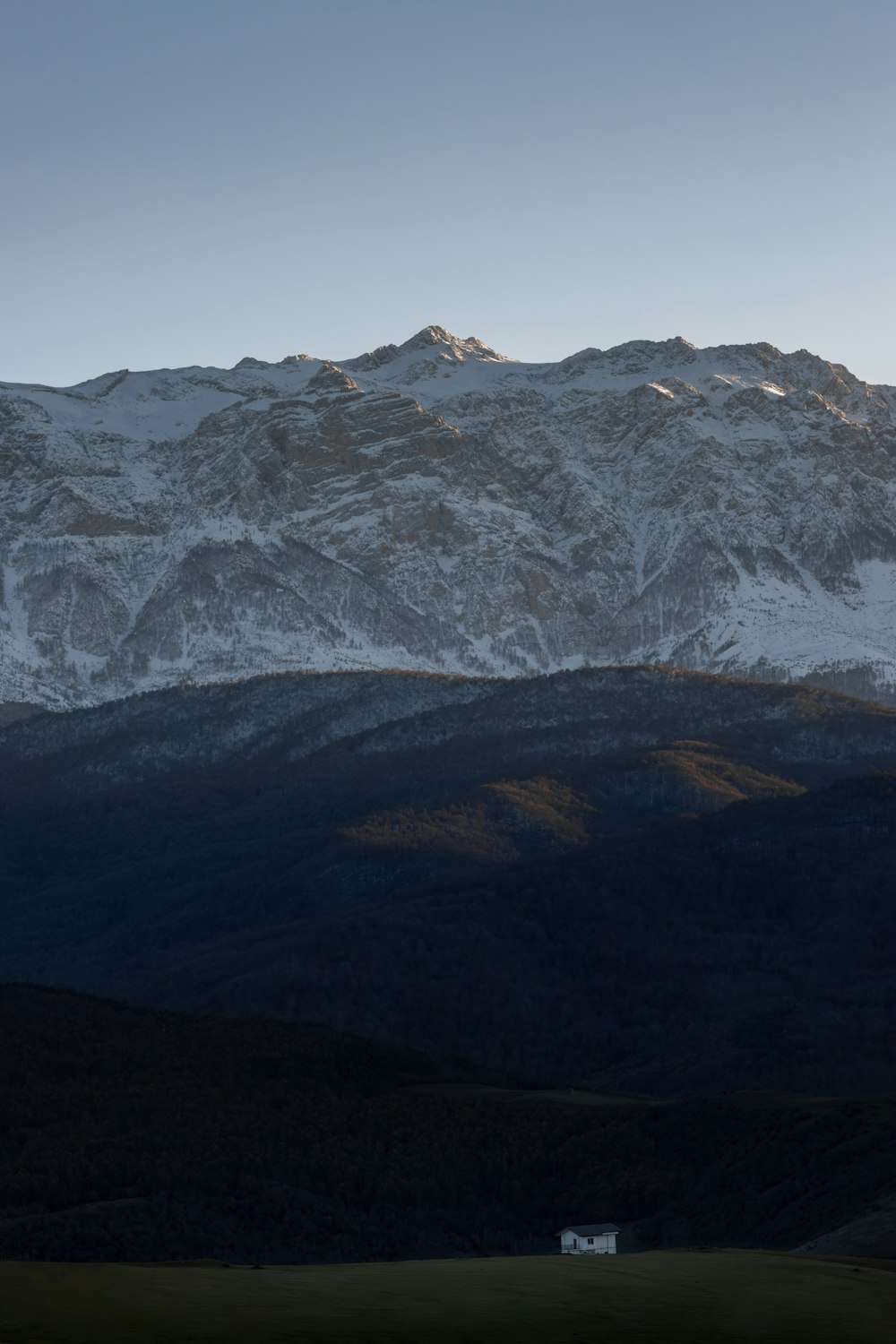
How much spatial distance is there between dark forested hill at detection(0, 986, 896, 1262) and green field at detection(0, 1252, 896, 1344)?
5732 cm

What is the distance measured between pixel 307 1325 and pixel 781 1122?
98.0 metres

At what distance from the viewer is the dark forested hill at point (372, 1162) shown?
129 meters

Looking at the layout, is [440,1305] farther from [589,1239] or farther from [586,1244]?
[589,1239]

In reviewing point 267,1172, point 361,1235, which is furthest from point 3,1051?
point 361,1235

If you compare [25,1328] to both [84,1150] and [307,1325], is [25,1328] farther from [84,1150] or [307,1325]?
[84,1150]

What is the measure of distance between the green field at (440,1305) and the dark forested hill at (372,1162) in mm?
57320

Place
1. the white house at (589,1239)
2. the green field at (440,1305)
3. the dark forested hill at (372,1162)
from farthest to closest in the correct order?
the dark forested hill at (372,1162) → the white house at (589,1239) → the green field at (440,1305)

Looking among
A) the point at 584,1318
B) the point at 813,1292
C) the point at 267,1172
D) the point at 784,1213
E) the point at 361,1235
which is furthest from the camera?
the point at 267,1172

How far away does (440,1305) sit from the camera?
2078 inches

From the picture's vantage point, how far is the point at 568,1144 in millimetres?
151625

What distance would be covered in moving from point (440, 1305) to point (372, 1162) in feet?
334

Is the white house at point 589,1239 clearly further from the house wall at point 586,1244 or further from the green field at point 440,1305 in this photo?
the green field at point 440,1305

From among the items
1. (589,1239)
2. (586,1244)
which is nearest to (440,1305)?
(586,1244)

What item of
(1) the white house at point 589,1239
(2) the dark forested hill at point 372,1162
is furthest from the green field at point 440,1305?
(2) the dark forested hill at point 372,1162
